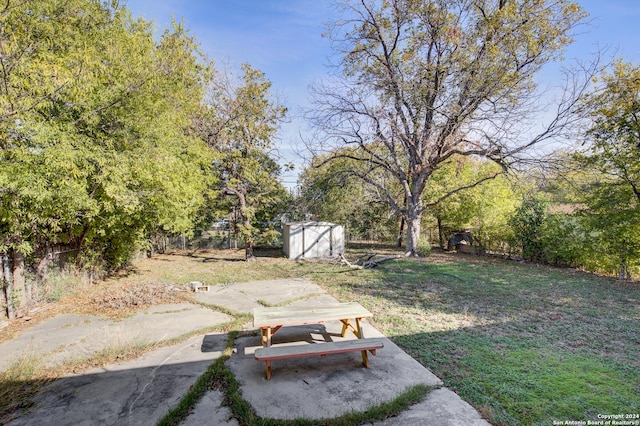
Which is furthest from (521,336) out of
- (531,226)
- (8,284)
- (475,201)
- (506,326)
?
(475,201)

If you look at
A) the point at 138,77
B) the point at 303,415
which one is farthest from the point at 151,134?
the point at 303,415

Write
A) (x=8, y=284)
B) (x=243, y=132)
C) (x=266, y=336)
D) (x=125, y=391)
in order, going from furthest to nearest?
(x=243, y=132) < (x=8, y=284) < (x=266, y=336) < (x=125, y=391)

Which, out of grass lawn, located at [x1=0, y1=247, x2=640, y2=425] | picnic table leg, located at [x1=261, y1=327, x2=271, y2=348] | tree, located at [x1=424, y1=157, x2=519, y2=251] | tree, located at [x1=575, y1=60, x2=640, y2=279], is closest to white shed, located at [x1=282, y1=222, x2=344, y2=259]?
grass lawn, located at [x1=0, y1=247, x2=640, y2=425]

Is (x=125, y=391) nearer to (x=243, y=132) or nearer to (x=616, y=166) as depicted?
(x=243, y=132)

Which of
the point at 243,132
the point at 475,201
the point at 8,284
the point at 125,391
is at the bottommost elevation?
the point at 125,391

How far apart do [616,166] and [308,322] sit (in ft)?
31.2

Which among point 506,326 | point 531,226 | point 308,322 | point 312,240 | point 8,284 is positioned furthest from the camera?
point 312,240

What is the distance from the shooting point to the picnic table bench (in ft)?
10.5

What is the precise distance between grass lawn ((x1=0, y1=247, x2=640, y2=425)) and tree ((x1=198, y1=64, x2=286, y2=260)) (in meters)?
4.25

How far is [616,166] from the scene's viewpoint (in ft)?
26.1

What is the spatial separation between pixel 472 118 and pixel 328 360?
1017cm

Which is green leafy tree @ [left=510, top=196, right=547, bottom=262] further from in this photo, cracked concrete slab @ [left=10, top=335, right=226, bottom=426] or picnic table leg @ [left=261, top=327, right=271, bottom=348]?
cracked concrete slab @ [left=10, top=335, right=226, bottom=426]

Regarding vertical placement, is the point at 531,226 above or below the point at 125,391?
above

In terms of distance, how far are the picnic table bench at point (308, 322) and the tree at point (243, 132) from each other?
825cm
